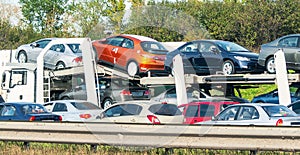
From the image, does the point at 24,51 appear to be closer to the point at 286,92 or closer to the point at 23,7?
the point at 286,92

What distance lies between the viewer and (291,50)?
2088 cm

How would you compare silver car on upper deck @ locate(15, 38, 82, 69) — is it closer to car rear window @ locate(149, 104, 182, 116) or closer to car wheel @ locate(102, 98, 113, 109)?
car wheel @ locate(102, 98, 113, 109)

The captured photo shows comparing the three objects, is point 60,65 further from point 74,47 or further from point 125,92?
point 125,92

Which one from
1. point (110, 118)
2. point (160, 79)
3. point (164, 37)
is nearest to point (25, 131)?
point (110, 118)

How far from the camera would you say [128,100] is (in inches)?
703

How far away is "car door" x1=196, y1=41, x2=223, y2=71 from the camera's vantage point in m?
17.8

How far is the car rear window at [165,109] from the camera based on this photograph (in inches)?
661

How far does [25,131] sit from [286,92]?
9.22 meters

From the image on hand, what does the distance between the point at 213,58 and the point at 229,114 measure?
3575 mm

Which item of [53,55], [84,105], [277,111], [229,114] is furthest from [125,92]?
[53,55]

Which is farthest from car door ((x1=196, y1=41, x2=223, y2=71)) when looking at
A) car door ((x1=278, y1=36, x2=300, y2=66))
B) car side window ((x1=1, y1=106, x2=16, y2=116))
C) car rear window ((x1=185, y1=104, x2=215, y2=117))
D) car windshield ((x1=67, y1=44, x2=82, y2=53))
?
car side window ((x1=1, y1=106, x2=16, y2=116))

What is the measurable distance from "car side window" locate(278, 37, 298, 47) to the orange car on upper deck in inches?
164

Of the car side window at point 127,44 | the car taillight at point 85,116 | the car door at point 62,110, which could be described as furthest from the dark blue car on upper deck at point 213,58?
the car door at point 62,110

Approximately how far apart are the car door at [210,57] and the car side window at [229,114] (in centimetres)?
177
